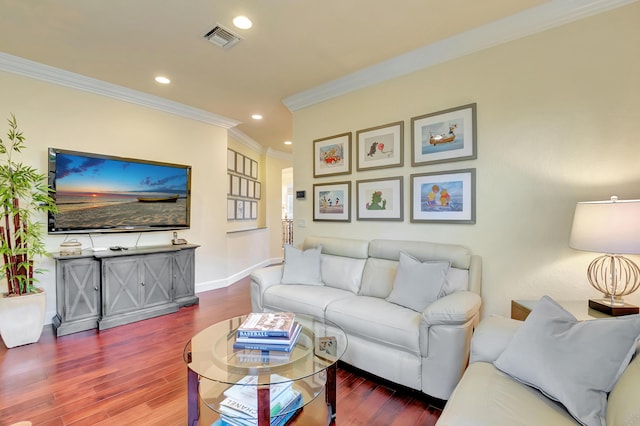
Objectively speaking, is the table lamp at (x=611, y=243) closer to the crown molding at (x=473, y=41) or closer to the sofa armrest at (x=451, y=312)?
the sofa armrest at (x=451, y=312)

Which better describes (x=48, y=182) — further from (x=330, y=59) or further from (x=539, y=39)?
(x=539, y=39)

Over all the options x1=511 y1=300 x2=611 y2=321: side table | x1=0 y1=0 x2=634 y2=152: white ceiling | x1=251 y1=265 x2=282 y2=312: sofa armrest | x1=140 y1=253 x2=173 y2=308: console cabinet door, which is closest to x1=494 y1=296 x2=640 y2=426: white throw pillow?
x1=511 y1=300 x2=611 y2=321: side table

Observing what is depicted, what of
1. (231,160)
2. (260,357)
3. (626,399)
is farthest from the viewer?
(231,160)

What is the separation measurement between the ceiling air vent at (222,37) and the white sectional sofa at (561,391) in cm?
296

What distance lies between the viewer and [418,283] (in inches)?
90.9

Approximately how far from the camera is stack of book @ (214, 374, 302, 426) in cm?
142

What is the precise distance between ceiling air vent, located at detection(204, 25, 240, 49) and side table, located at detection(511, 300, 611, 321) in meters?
3.10

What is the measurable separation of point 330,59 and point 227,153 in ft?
9.13

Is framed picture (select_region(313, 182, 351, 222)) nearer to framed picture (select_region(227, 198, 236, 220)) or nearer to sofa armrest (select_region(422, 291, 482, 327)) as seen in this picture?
sofa armrest (select_region(422, 291, 482, 327))

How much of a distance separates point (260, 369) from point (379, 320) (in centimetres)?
95

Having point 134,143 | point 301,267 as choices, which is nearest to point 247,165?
point 134,143

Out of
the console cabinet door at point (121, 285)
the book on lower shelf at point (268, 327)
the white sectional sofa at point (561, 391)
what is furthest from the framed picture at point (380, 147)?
the console cabinet door at point (121, 285)

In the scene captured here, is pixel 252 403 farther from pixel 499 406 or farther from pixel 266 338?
pixel 499 406

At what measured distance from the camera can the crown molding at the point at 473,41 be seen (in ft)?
6.95
